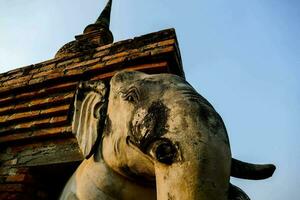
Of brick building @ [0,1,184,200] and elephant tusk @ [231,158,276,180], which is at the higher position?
brick building @ [0,1,184,200]

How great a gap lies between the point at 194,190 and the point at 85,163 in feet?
3.34

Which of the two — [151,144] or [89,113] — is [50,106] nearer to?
[89,113]

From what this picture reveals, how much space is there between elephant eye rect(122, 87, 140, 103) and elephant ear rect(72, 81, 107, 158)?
0.27 meters

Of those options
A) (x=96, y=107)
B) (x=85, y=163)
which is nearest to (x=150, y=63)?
(x=96, y=107)

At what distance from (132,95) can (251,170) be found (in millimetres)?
697

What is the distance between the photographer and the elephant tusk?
5.55 feet

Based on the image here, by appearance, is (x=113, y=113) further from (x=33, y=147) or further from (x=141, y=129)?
(x=33, y=147)

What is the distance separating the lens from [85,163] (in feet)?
7.16

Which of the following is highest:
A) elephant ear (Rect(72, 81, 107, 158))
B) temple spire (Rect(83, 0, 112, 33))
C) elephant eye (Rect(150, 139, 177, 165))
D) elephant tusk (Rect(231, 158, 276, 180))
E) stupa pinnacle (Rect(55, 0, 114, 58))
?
temple spire (Rect(83, 0, 112, 33))

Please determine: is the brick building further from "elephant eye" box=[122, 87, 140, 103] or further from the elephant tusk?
the elephant tusk

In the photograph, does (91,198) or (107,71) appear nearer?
(91,198)

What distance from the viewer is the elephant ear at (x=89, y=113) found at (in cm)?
207

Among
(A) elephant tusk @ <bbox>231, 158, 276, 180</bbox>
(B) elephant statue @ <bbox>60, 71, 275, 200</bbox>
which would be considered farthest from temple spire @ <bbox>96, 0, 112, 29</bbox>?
(A) elephant tusk @ <bbox>231, 158, 276, 180</bbox>

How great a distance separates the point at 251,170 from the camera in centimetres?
171
